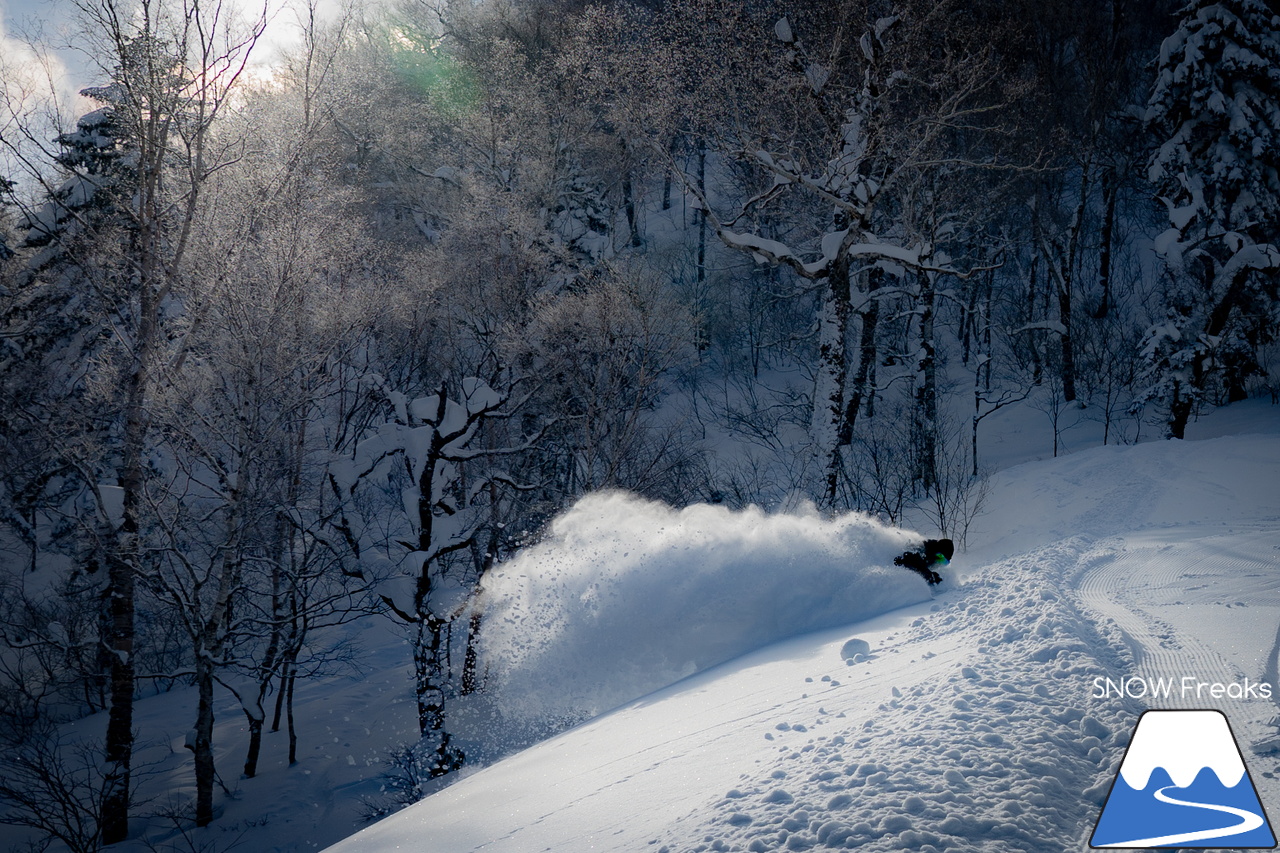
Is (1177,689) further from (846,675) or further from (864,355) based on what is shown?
(864,355)

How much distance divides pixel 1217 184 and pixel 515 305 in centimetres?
1907

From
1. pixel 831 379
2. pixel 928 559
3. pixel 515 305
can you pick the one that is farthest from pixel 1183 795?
pixel 515 305

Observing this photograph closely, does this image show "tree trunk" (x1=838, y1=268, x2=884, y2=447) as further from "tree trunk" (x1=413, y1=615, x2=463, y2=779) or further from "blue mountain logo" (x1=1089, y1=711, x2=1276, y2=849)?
"blue mountain logo" (x1=1089, y1=711, x2=1276, y2=849)

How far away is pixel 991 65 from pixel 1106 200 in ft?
39.5

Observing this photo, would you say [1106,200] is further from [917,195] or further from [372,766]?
[372,766]

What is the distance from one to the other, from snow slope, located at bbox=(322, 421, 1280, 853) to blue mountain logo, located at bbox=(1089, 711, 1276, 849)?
0.32 ft

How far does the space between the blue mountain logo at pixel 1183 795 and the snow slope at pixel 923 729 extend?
0.10m

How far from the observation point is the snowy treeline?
12.8m

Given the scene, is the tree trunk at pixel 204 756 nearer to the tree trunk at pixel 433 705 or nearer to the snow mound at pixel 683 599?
the tree trunk at pixel 433 705

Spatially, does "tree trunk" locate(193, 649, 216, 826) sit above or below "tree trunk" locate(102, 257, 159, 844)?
below

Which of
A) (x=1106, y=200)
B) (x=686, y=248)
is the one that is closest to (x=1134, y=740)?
(x=1106, y=200)

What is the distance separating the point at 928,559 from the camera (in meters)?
9.45

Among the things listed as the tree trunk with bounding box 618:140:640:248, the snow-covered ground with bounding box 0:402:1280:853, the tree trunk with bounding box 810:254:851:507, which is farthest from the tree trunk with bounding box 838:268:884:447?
the tree trunk with bounding box 618:140:640:248

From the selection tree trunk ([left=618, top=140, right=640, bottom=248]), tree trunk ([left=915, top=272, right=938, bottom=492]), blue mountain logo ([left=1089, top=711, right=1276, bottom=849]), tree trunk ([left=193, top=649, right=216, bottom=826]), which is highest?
tree trunk ([left=618, top=140, right=640, bottom=248])
